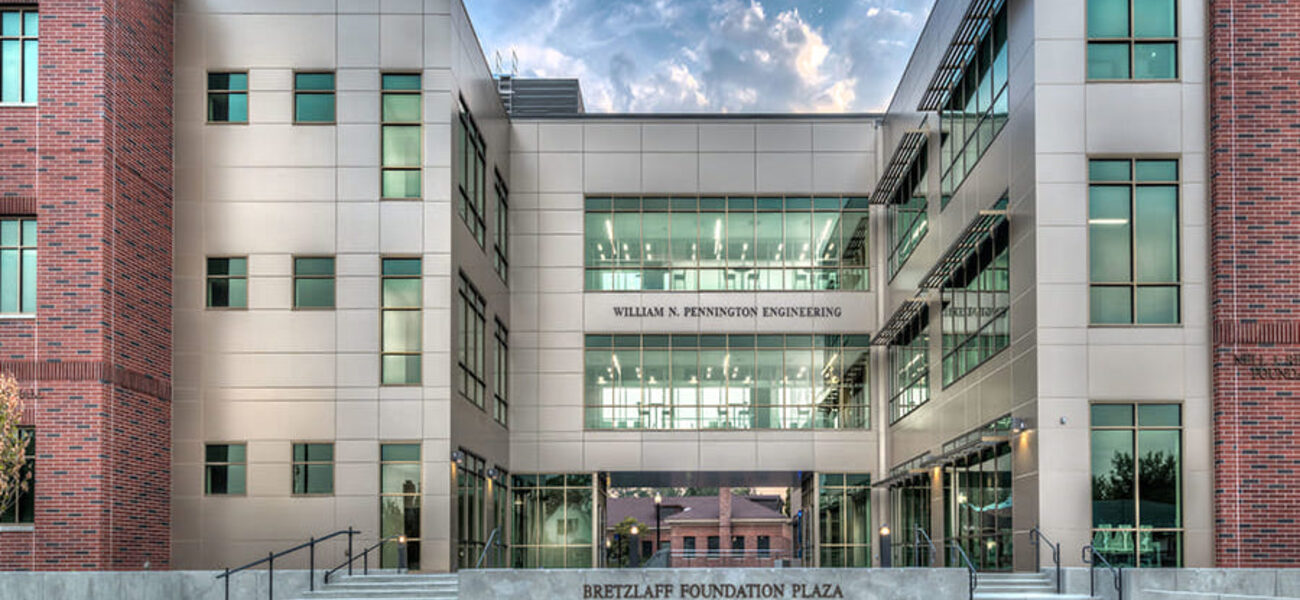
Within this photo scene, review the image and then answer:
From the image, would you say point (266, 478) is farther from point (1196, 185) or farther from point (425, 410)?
point (1196, 185)

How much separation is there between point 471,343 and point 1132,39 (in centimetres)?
1714

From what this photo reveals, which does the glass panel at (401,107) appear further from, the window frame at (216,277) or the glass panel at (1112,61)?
the glass panel at (1112,61)

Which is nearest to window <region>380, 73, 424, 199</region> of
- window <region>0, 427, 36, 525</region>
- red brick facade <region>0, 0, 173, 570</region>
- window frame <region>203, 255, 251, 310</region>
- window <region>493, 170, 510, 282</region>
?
window frame <region>203, 255, 251, 310</region>

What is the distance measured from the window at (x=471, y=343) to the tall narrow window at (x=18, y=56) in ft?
34.1

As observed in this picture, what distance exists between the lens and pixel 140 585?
22.9m

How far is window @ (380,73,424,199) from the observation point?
30.5m

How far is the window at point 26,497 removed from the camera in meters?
25.2

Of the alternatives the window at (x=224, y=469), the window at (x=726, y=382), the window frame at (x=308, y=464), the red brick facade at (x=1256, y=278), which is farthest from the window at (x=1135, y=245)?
the window at (x=224, y=469)

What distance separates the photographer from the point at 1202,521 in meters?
23.7

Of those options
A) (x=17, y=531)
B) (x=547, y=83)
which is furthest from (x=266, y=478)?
(x=547, y=83)

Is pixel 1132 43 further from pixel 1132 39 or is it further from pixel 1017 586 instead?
pixel 1017 586

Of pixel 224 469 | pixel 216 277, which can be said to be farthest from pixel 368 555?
pixel 216 277

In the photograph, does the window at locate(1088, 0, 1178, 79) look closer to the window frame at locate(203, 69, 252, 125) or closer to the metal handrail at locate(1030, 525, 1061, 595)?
the metal handrail at locate(1030, 525, 1061, 595)

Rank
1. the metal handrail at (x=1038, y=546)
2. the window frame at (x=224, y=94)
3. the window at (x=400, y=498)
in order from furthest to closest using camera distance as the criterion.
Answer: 1. the window frame at (x=224, y=94)
2. the window at (x=400, y=498)
3. the metal handrail at (x=1038, y=546)
